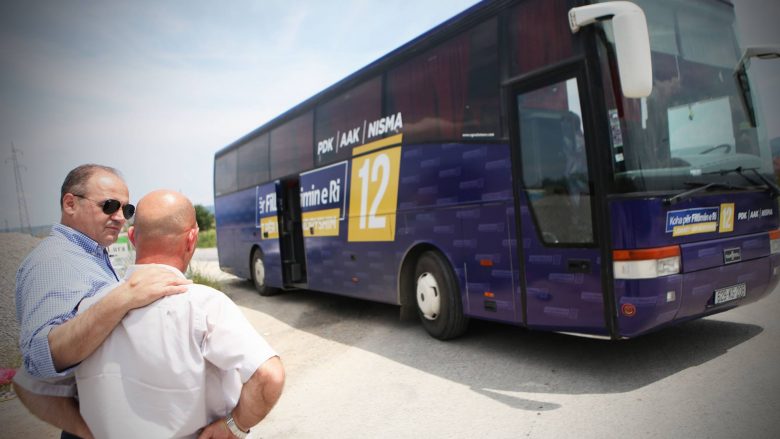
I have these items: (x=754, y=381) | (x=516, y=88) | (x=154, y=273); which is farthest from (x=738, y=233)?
(x=154, y=273)

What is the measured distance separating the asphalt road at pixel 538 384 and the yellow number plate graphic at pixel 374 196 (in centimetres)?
146

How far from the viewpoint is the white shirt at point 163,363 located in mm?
1652

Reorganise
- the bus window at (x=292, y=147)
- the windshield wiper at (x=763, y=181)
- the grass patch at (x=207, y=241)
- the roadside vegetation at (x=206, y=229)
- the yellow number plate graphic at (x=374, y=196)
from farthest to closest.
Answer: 1. the roadside vegetation at (x=206, y=229)
2. the grass patch at (x=207, y=241)
3. the bus window at (x=292, y=147)
4. the yellow number plate graphic at (x=374, y=196)
5. the windshield wiper at (x=763, y=181)

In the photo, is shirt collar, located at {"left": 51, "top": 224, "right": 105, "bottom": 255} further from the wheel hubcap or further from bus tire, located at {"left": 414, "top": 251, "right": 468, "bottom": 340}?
the wheel hubcap

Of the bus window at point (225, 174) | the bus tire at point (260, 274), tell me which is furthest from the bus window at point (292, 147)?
the bus window at point (225, 174)

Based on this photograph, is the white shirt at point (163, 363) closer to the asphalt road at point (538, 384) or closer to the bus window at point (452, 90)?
the asphalt road at point (538, 384)

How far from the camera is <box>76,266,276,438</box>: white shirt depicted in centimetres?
165

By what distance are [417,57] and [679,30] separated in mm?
2871

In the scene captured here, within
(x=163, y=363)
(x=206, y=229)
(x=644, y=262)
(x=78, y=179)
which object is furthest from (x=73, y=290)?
(x=206, y=229)

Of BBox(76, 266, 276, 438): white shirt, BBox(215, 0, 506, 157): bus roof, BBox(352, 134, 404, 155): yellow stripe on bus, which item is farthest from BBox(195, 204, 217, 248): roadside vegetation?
BBox(76, 266, 276, 438): white shirt

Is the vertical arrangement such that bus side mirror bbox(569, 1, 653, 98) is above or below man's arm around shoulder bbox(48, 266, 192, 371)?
above

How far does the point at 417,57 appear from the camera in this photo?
6.44 metres

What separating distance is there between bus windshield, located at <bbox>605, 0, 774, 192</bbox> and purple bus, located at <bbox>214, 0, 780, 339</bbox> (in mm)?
16

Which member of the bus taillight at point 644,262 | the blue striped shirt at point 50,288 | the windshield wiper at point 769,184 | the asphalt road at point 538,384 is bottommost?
the asphalt road at point 538,384
